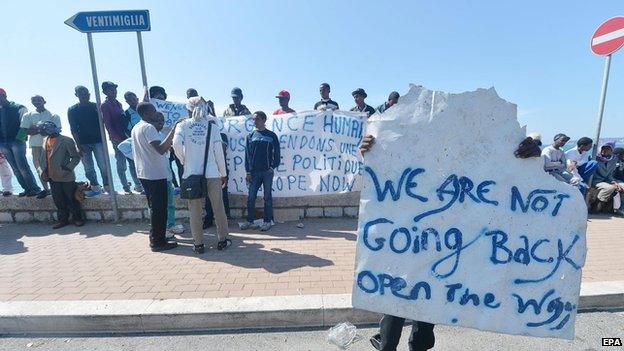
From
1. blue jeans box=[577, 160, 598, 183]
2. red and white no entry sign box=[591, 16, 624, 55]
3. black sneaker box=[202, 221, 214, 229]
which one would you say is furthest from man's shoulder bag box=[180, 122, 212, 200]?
blue jeans box=[577, 160, 598, 183]

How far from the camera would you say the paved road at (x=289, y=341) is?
8.04 feet

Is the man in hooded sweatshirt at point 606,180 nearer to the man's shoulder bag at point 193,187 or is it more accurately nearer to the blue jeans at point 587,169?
the blue jeans at point 587,169

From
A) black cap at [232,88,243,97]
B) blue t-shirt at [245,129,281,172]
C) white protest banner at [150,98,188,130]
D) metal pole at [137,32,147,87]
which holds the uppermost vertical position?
metal pole at [137,32,147,87]

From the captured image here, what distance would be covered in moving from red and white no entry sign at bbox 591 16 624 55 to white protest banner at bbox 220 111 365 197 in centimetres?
441

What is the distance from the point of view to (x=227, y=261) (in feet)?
12.7

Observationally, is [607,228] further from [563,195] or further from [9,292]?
[9,292]

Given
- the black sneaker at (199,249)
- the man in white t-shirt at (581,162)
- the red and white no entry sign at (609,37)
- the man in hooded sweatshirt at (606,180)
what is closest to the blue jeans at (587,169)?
the man in white t-shirt at (581,162)

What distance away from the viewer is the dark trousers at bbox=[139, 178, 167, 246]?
414 cm

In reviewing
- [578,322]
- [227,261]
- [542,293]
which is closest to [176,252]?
[227,261]

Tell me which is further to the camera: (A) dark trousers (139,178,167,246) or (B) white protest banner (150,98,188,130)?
(B) white protest banner (150,98,188,130)

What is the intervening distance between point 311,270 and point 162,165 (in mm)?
2480

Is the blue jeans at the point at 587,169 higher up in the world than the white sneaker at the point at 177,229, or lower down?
higher up

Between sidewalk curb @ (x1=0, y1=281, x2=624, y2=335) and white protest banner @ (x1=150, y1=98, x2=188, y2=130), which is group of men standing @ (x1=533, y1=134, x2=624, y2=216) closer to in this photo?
sidewalk curb @ (x1=0, y1=281, x2=624, y2=335)

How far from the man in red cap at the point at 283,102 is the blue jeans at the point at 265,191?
1505 mm
